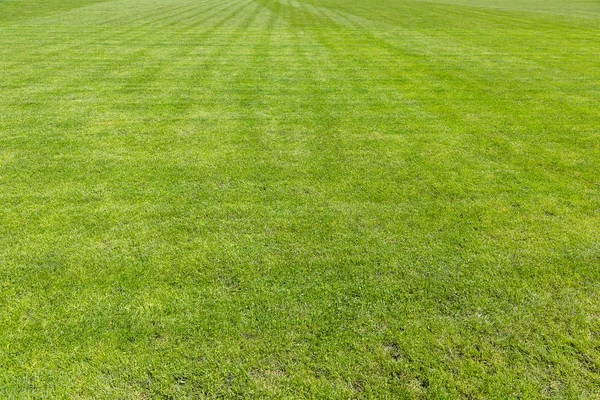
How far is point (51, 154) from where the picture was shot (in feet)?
18.3

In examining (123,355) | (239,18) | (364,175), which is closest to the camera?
(123,355)

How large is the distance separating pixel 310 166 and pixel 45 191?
10.2 ft

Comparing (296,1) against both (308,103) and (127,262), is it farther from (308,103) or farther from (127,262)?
(127,262)

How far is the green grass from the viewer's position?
273 centimetres

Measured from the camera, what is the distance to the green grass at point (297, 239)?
273 cm

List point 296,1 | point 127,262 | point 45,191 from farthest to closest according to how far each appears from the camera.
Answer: point 296,1, point 45,191, point 127,262

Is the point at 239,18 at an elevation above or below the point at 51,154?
above

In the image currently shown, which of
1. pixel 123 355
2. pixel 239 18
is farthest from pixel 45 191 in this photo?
pixel 239 18

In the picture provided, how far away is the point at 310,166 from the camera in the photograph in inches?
216

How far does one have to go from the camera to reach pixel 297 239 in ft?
13.1

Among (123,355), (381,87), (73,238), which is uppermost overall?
(381,87)

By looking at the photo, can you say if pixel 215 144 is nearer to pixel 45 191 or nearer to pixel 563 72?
pixel 45 191

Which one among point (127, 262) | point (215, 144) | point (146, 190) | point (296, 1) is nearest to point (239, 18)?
point (296, 1)

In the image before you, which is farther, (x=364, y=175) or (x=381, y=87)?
(x=381, y=87)
